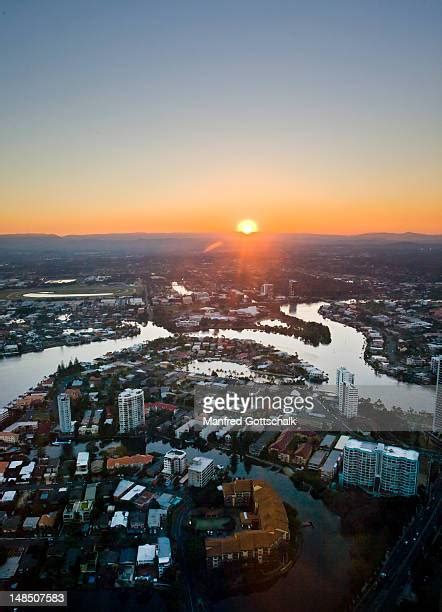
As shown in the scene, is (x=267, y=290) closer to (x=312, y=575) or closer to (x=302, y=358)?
(x=302, y=358)

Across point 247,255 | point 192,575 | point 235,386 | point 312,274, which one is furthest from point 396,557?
point 247,255

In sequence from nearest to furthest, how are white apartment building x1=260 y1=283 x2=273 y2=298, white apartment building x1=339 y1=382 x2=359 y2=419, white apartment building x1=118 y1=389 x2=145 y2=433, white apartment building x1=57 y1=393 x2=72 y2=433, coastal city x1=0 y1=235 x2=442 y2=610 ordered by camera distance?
coastal city x1=0 y1=235 x2=442 y2=610, white apartment building x1=57 y1=393 x2=72 y2=433, white apartment building x1=118 y1=389 x2=145 y2=433, white apartment building x1=339 y1=382 x2=359 y2=419, white apartment building x1=260 y1=283 x2=273 y2=298

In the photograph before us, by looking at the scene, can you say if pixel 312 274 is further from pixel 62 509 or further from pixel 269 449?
pixel 62 509

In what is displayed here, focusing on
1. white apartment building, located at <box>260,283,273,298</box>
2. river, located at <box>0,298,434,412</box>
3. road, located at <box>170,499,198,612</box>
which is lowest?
river, located at <box>0,298,434,412</box>

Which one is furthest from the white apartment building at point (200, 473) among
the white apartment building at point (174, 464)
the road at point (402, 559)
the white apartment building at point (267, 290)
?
the white apartment building at point (267, 290)

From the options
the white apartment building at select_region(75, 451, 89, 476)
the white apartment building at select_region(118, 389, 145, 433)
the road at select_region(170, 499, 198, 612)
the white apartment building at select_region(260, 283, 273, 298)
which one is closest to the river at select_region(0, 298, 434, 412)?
the white apartment building at select_region(118, 389, 145, 433)

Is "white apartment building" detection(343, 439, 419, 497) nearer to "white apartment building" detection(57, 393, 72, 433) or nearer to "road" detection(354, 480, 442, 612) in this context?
"road" detection(354, 480, 442, 612)

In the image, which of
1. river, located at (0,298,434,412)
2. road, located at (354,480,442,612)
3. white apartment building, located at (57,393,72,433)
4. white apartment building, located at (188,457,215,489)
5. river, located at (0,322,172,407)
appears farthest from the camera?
river, located at (0,322,172,407)
